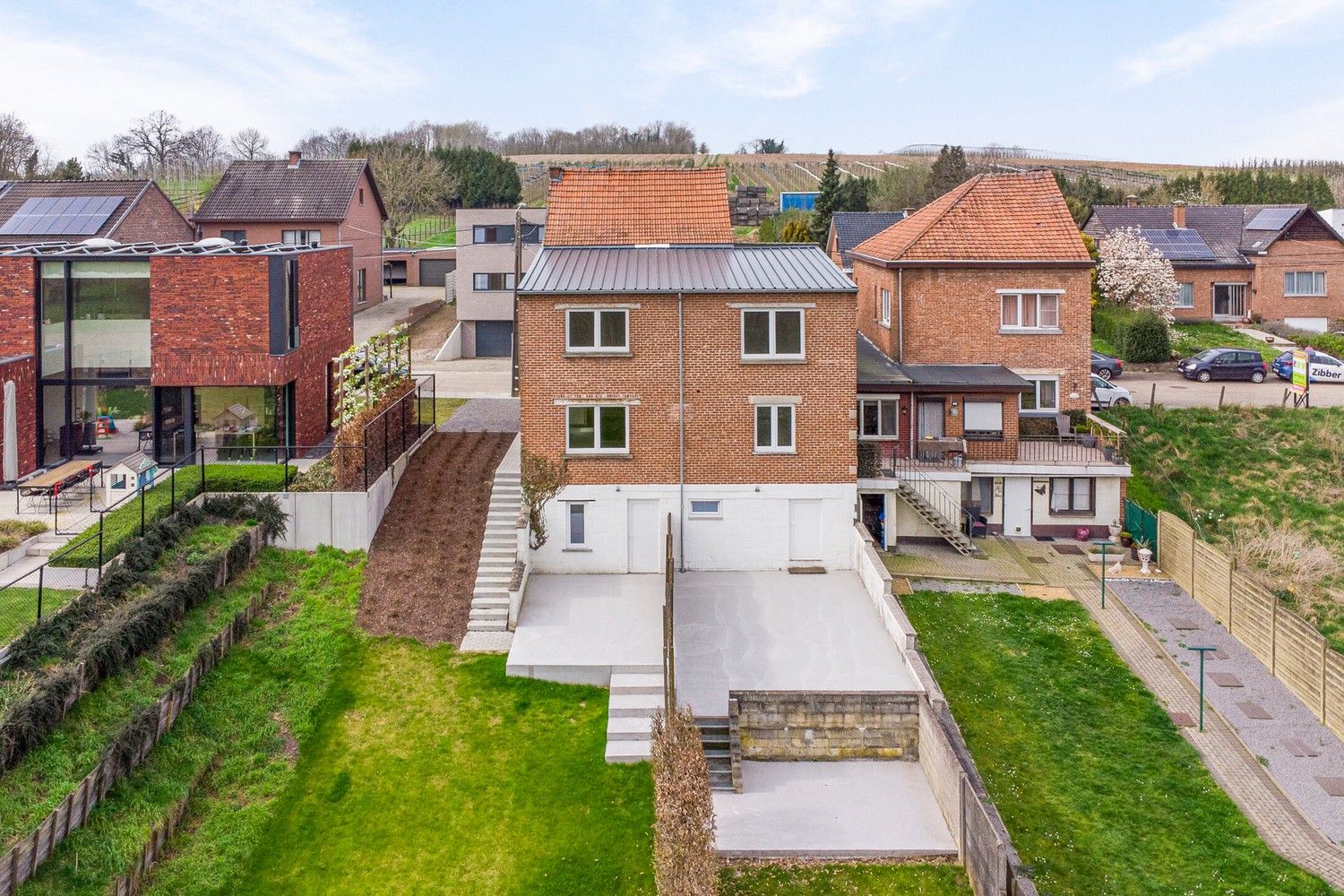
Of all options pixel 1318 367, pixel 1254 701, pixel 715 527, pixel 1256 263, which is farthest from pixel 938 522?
pixel 1256 263

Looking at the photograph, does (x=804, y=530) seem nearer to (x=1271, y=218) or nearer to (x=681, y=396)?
(x=681, y=396)

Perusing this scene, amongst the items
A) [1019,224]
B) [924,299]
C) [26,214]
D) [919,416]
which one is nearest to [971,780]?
[919,416]

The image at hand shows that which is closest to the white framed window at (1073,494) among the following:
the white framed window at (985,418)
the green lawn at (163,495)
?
the white framed window at (985,418)

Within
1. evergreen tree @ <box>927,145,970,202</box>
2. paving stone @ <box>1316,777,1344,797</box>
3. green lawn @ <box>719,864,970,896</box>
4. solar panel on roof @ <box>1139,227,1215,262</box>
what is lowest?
green lawn @ <box>719,864,970,896</box>

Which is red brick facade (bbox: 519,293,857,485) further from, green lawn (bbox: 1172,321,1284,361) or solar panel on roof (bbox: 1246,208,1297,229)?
solar panel on roof (bbox: 1246,208,1297,229)

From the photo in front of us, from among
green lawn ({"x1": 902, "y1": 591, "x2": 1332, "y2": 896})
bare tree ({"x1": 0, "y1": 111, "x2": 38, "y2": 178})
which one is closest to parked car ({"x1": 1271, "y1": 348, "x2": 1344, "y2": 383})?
green lawn ({"x1": 902, "y1": 591, "x2": 1332, "y2": 896})

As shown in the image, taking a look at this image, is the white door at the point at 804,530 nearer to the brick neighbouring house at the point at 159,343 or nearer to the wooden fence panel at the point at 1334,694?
the wooden fence panel at the point at 1334,694
